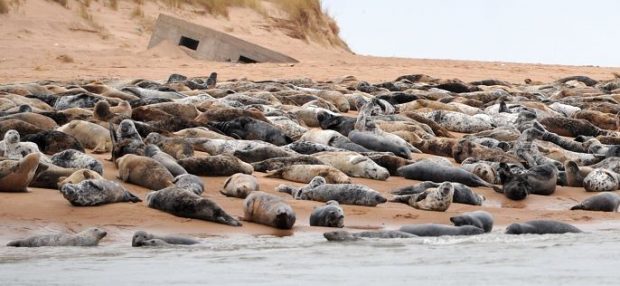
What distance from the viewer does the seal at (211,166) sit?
27.0 ft

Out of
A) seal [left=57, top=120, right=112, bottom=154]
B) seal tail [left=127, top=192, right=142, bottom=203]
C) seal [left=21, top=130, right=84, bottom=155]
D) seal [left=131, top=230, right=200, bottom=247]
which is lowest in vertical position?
seal [left=57, top=120, right=112, bottom=154]

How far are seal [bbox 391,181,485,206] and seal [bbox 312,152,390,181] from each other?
53 centimetres

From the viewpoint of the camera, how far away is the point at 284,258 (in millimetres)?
5797

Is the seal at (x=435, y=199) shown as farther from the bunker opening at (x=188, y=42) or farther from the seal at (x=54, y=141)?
the bunker opening at (x=188, y=42)

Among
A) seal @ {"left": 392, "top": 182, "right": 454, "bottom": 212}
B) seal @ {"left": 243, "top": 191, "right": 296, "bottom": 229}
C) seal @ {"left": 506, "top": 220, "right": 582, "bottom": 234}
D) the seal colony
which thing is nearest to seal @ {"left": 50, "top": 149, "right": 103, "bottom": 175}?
the seal colony

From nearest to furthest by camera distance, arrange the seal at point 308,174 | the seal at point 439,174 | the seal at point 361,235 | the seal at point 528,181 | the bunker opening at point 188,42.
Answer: the seal at point 361,235
the seal at point 308,174
the seal at point 528,181
the seal at point 439,174
the bunker opening at point 188,42

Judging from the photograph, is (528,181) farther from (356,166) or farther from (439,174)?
(356,166)

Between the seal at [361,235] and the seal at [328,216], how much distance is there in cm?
40

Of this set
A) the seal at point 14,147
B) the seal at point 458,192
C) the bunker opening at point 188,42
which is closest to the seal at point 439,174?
the seal at point 458,192

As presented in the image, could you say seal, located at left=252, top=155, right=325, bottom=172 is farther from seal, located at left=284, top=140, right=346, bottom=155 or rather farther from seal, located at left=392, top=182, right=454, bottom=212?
seal, located at left=392, top=182, right=454, bottom=212

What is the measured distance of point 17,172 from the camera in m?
7.11

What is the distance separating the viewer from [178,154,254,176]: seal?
823 centimetres

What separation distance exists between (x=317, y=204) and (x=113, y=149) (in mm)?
1546

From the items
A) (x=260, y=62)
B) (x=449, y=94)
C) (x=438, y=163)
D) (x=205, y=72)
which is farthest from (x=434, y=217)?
(x=260, y=62)
